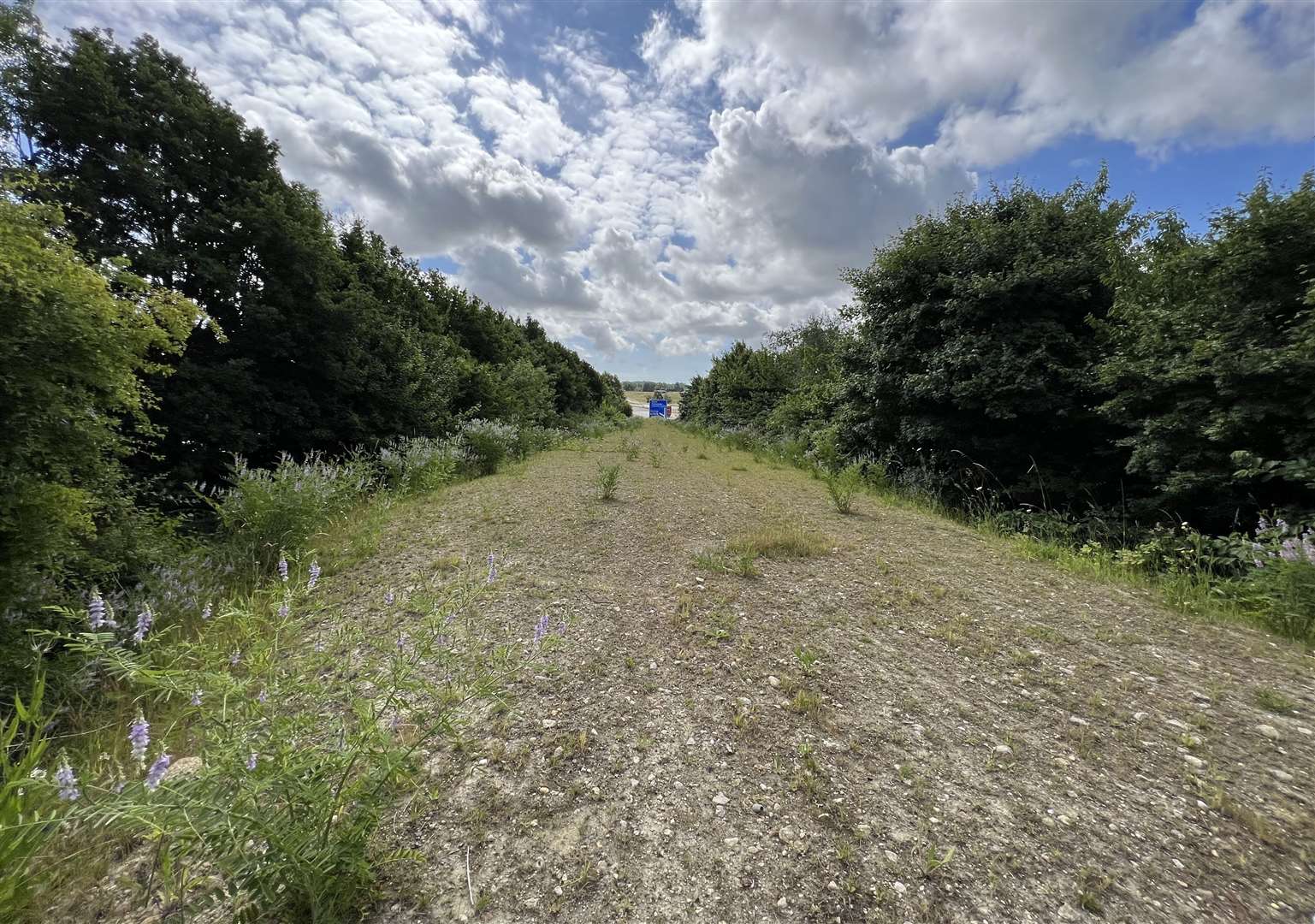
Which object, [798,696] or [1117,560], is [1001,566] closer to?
[1117,560]

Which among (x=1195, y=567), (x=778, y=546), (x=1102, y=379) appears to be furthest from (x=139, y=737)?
(x=1102, y=379)

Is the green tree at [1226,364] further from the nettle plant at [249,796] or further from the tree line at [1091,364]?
the nettle plant at [249,796]

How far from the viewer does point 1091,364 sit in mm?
6973

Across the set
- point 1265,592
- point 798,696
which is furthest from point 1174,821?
point 1265,592

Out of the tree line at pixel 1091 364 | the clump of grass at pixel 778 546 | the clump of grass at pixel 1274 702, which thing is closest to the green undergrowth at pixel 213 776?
the clump of grass at pixel 778 546

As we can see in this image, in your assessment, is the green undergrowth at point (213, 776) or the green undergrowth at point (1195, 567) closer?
the green undergrowth at point (213, 776)

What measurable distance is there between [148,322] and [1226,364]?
948 cm

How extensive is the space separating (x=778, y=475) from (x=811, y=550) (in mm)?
6677

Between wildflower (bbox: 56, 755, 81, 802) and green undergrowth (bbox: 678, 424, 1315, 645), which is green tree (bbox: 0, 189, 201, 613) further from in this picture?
green undergrowth (bbox: 678, 424, 1315, 645)

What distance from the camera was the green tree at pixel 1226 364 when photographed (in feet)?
15.2

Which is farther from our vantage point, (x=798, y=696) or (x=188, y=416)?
(x=188, y=416)

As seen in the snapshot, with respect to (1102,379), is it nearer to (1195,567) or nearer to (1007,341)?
(1007,341)

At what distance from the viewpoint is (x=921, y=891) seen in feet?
5.41

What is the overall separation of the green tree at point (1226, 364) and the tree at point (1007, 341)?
100 cm
